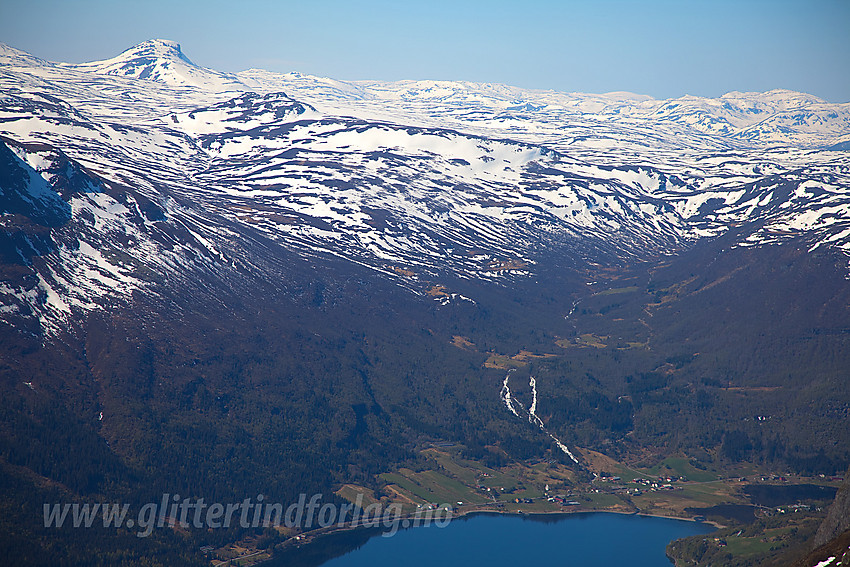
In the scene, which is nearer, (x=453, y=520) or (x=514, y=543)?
(x=514, y=543)

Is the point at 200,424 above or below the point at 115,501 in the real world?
above

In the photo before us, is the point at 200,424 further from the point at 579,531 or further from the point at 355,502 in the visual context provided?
the point at 579,531

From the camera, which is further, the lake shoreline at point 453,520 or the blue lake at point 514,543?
the lake shoreline at point 453,520

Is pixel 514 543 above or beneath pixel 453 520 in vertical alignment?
beneath

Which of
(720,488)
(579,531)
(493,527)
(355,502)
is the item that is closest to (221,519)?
(355,502)

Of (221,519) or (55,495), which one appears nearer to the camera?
(55,495)

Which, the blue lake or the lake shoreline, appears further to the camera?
the lake shoreline

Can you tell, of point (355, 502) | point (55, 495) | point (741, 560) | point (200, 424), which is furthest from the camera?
point (200, 424)

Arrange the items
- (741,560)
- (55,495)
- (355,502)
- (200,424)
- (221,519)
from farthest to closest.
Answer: (200,424), (355,502), (221,519), (55,495), (741,560)
